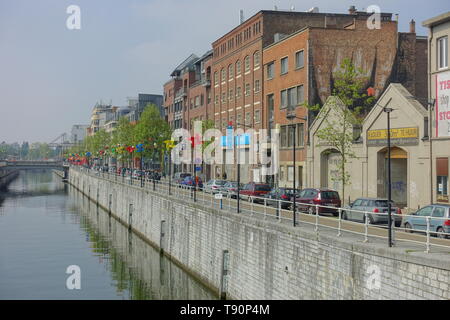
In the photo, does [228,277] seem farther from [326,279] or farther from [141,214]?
[141,214]

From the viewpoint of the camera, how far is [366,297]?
1588 centimetres

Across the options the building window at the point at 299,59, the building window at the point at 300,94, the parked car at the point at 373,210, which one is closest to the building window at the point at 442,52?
the parked car at the point at 373,210

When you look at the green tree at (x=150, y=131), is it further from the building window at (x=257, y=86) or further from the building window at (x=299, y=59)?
the building window at (x=299, y=59)

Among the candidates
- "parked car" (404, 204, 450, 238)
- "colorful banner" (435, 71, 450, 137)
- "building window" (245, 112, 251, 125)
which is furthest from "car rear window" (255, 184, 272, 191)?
"building window" (245, 112, 251, 125)

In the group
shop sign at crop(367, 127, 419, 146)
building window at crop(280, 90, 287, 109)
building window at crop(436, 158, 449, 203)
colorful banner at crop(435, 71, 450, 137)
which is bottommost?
building window at crop(436, 158, 449, 203)

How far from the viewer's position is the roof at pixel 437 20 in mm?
33156

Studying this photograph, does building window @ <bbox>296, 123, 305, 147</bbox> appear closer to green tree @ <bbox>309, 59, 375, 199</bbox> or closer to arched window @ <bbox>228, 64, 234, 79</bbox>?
green tree @ <bbox>309, 59, 375, 199</bbox>

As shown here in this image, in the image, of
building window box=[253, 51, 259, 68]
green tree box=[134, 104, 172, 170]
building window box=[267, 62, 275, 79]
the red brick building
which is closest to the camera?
the red brick building

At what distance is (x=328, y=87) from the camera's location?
52344 mm

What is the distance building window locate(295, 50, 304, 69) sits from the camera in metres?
53.2

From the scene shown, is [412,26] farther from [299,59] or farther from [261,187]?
[261,187]

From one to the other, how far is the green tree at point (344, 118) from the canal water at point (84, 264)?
12748mm

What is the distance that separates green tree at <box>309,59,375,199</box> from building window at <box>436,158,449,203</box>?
5666 mm

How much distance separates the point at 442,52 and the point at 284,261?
67.7ft
